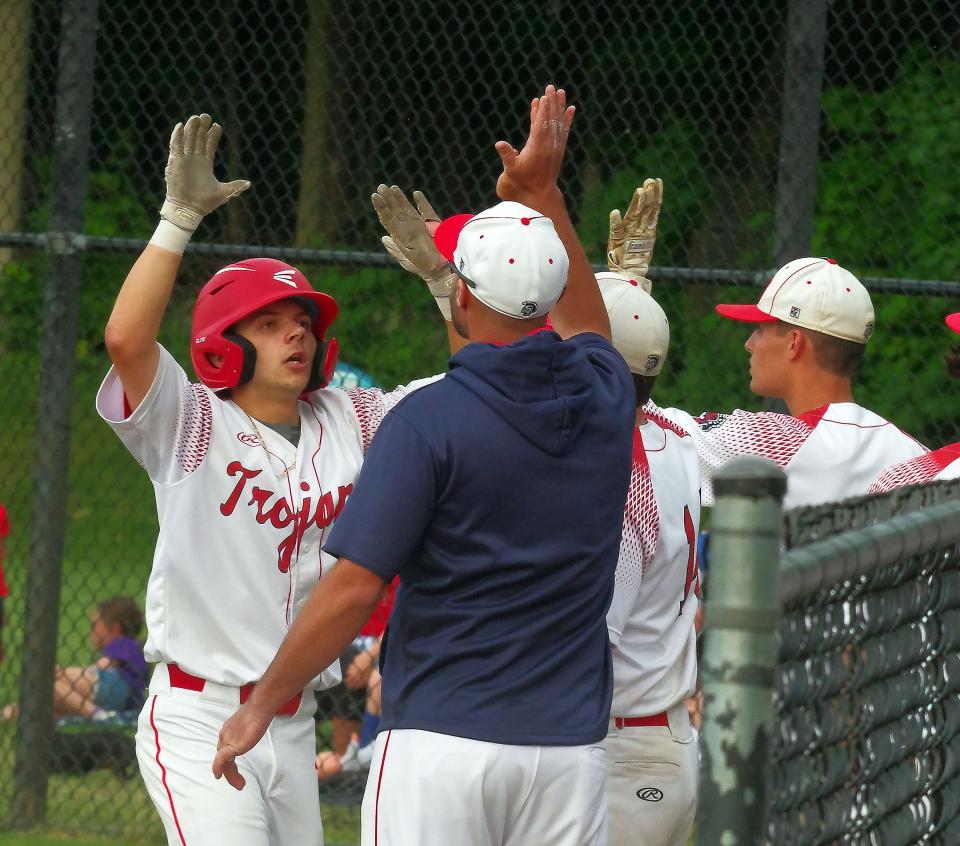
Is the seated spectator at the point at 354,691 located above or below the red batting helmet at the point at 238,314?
below

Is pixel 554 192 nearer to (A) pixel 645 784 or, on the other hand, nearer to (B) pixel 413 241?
(B) pixel 413 241

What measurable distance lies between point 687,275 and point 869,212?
3623 mm

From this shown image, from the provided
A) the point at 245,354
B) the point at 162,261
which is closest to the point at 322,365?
the point at 245,354

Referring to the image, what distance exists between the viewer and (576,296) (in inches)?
126

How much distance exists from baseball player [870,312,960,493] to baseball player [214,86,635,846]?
3.36 ft

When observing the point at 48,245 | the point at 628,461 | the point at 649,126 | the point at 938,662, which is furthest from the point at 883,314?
the point at 938,662

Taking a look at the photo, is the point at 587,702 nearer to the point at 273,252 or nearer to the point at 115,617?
the point at 273,252

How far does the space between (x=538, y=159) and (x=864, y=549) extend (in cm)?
146

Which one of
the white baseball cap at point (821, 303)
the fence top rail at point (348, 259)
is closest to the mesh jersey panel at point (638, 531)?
the white baseball cap at point (821, 303)

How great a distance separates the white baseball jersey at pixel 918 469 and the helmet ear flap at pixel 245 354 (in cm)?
145

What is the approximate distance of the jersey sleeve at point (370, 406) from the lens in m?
3.73

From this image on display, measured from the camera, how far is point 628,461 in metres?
2.96

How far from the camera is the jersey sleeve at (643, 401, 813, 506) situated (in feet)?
12.8

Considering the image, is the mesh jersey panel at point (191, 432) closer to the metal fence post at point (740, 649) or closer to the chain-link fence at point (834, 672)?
the chain-link fence at point (834, 672)
